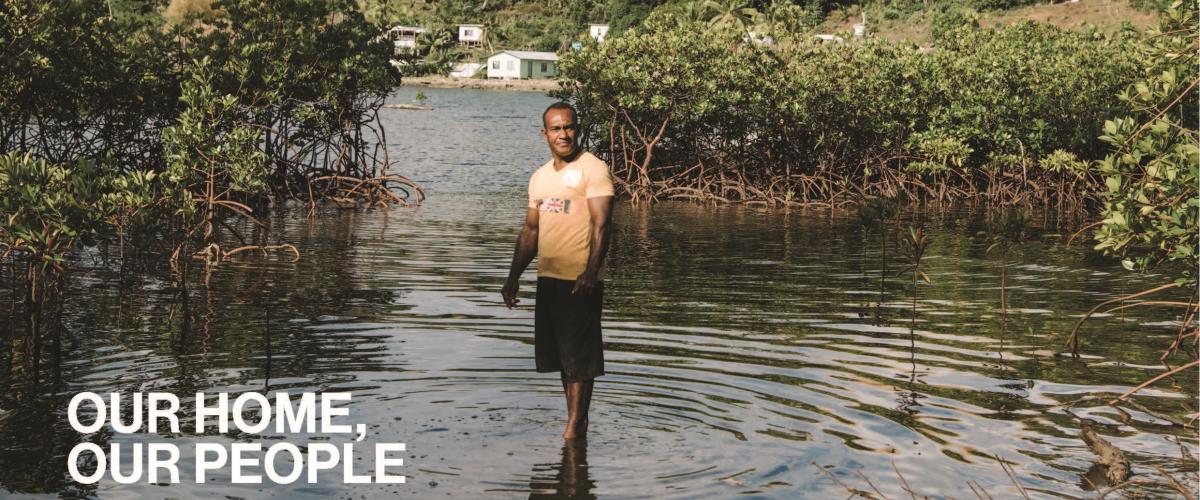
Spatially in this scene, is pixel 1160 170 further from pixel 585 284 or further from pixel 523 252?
pixel 523 252

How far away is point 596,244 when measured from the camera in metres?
6.75

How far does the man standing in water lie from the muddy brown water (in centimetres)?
47

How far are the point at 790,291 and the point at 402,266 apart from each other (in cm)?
477

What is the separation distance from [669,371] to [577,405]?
2.18 meters

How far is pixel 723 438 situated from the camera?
7.36m

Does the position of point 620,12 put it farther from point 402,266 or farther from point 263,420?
point 263,420

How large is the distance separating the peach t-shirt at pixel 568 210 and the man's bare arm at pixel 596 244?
0.13ft

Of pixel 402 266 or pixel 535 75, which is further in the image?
pixel 535 75

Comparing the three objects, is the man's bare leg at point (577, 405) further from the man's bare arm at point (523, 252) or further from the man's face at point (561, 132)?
the man's face at point (561, 132)

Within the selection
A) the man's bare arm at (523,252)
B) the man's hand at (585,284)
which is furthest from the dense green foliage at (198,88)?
the man's hand at (585,284)

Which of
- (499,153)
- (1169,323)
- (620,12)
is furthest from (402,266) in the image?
(620,12)

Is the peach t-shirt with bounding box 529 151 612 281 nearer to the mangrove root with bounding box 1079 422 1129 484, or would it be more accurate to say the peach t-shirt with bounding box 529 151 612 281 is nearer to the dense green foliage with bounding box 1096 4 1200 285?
the mangrove root with bounding box 1079 422 1129 484

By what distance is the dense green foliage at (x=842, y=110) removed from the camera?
24922mm

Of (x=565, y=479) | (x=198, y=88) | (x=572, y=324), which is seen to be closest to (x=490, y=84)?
(x=198, y=88)
